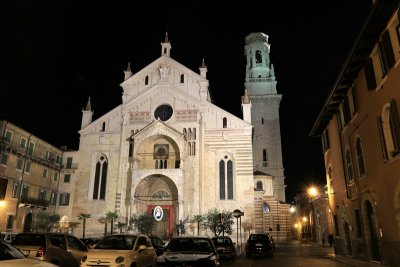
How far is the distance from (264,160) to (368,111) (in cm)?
3713

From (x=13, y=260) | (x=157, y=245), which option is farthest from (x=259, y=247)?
(x=13, y=260)

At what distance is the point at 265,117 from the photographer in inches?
2104

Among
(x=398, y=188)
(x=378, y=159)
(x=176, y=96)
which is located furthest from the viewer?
(x=176, y=96)

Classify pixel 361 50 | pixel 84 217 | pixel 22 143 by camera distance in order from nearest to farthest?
pixel 361 50 < pixel 84 217 < pixel 22 143

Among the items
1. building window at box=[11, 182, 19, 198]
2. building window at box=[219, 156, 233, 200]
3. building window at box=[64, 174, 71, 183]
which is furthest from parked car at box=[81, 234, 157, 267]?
building window at box=[64, 174, 71, 183]

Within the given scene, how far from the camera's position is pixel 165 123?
119 feet

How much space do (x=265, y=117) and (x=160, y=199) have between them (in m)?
24.7

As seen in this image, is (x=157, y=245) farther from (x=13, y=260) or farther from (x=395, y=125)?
(x=395, y=125)

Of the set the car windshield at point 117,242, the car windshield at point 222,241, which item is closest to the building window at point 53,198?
the car windshield at point 222,241

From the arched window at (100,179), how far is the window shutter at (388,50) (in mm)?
31575

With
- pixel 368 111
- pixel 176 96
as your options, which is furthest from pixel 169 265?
pixel 176 96

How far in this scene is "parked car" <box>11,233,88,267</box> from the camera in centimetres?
1141

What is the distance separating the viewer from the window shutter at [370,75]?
1498 cm

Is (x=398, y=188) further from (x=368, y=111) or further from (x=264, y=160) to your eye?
(x=264, y=160)
